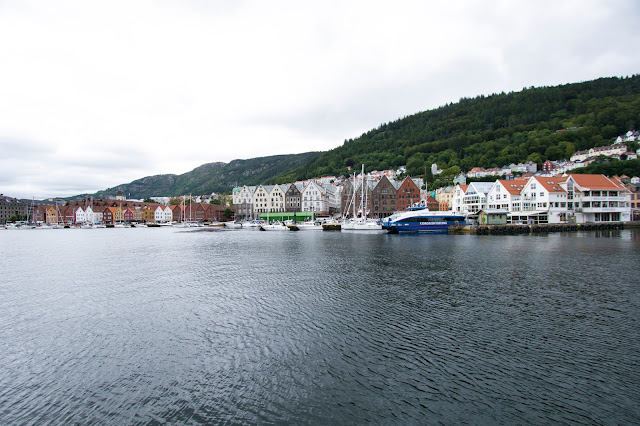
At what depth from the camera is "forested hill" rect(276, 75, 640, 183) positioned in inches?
5315

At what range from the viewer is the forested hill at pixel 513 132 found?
135 metres

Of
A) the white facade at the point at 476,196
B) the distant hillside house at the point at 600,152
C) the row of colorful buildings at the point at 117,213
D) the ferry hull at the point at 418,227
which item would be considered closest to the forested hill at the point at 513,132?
the distant hillside house at the point at 600,152

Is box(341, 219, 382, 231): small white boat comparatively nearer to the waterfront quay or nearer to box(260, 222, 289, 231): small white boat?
the waterfront quay

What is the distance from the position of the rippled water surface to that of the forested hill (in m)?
131

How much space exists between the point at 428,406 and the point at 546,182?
230 ft

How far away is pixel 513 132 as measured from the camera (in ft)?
514

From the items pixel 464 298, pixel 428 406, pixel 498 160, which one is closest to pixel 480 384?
pixel 428 406

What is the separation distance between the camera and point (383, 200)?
94312 millimetres

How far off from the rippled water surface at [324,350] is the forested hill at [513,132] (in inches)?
5148

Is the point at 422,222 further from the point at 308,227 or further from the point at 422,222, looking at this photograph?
the point at 308,227

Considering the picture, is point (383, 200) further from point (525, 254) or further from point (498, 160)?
point (498, 160)

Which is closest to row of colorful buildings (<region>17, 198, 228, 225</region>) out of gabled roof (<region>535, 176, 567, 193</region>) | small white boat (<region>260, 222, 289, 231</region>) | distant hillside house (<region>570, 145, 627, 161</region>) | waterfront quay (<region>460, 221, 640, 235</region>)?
small white boat (<region>260, 222, 289, 231</region>)

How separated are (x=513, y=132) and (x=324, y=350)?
178 meters

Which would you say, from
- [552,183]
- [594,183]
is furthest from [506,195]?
[594,183]
